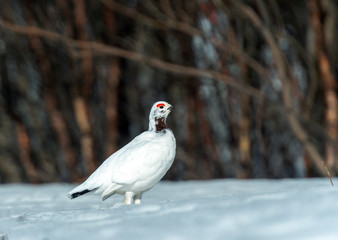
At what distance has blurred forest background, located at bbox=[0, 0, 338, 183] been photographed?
8359 mm

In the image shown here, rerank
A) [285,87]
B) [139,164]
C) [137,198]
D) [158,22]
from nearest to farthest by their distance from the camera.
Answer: [139,164]
[137,198]
[285,87]
[158,22]

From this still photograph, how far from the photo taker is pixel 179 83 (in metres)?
11.0

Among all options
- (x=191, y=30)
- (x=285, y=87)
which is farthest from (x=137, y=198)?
(x=191, y=30)

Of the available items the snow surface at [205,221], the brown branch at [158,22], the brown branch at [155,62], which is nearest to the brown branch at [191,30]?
the brown branch at [158,22]

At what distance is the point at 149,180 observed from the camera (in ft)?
14.1

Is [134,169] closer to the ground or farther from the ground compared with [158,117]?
closer to the ground

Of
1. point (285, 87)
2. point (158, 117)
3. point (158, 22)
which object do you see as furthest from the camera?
point (158, 22)

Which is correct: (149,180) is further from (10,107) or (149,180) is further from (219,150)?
(10,107)

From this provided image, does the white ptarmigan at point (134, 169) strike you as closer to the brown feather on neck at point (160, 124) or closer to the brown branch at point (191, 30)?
the brown feather on neck at point (160, 124)

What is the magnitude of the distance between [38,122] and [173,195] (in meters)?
7.28

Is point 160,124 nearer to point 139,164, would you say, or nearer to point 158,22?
point 139,164

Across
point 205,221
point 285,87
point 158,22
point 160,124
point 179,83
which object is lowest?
point 205,221

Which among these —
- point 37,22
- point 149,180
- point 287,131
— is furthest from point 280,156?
point 149,180

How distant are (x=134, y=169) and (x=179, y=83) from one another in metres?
6.80
